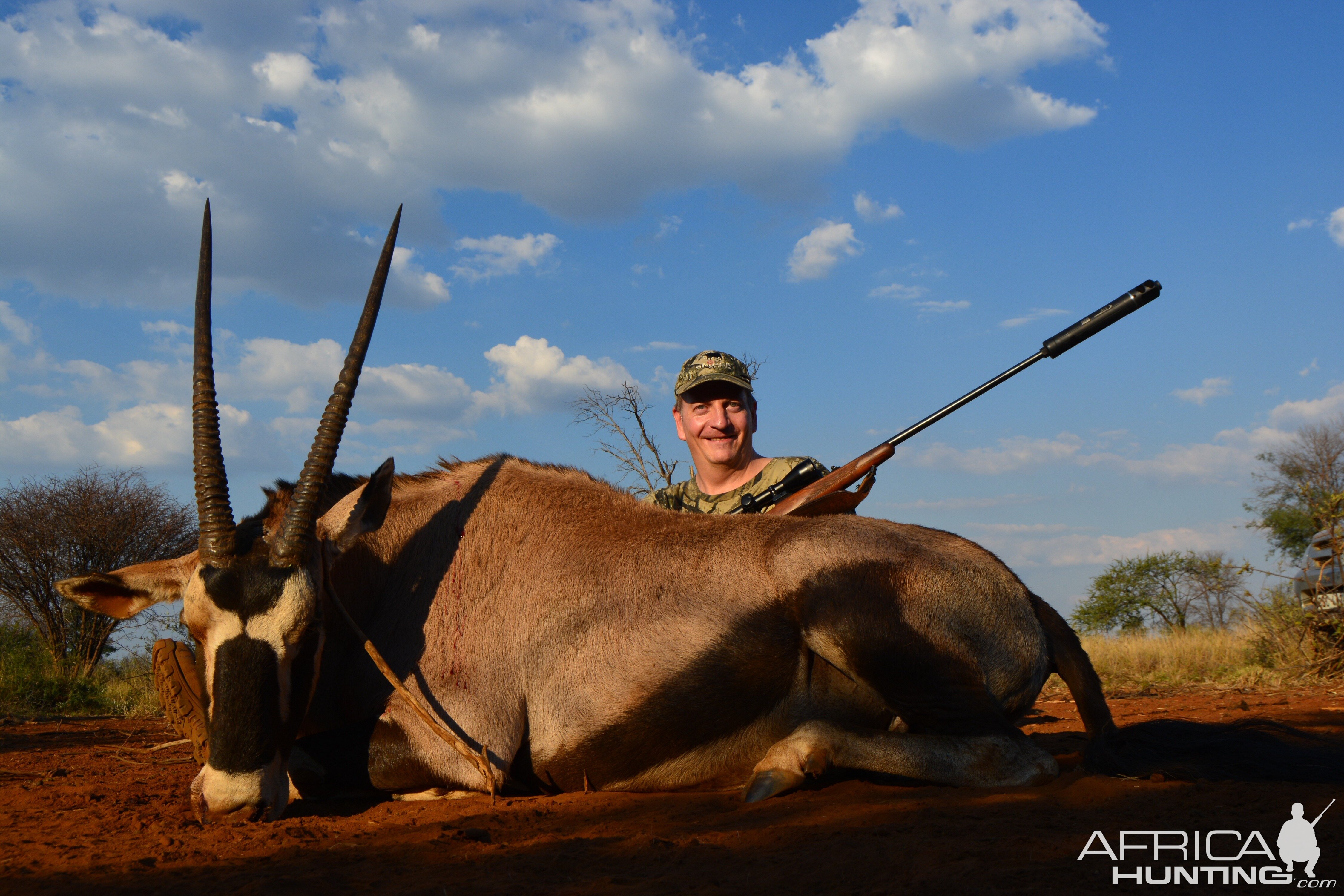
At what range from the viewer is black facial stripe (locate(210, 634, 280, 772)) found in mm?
3959

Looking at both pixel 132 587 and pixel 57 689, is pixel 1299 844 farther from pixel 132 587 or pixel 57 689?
pixel 57 689

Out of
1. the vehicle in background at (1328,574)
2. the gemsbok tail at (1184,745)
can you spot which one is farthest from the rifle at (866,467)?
the vehicle in background at (1328,574)

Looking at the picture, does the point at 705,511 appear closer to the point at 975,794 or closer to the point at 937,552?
the point at 937,552

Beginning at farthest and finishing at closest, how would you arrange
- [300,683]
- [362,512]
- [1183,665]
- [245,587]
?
[1183,665], [362,512], [300,683], [245,587]

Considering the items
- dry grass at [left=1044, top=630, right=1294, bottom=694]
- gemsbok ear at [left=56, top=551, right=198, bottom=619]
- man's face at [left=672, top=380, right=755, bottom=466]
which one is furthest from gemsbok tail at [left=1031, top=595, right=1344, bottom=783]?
dry grass at [left=1044, top=630, right=1294, bottom=694]

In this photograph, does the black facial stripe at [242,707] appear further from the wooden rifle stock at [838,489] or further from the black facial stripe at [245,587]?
the wooden rifle stock at [838,489]

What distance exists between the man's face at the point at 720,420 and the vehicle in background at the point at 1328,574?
6021 millimetres

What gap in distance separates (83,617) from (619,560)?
14.1m

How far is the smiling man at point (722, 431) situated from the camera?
743cm

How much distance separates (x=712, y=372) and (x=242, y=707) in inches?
172

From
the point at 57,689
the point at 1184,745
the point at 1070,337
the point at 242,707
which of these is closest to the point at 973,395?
the point at 1070,337

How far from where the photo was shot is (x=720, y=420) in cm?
751

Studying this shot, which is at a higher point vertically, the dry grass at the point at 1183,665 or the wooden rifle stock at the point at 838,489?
the wooden rifle stock at the point at 838,489

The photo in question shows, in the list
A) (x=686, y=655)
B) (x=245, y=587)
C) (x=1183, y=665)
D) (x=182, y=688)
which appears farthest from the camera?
(x=1183, y=665)
